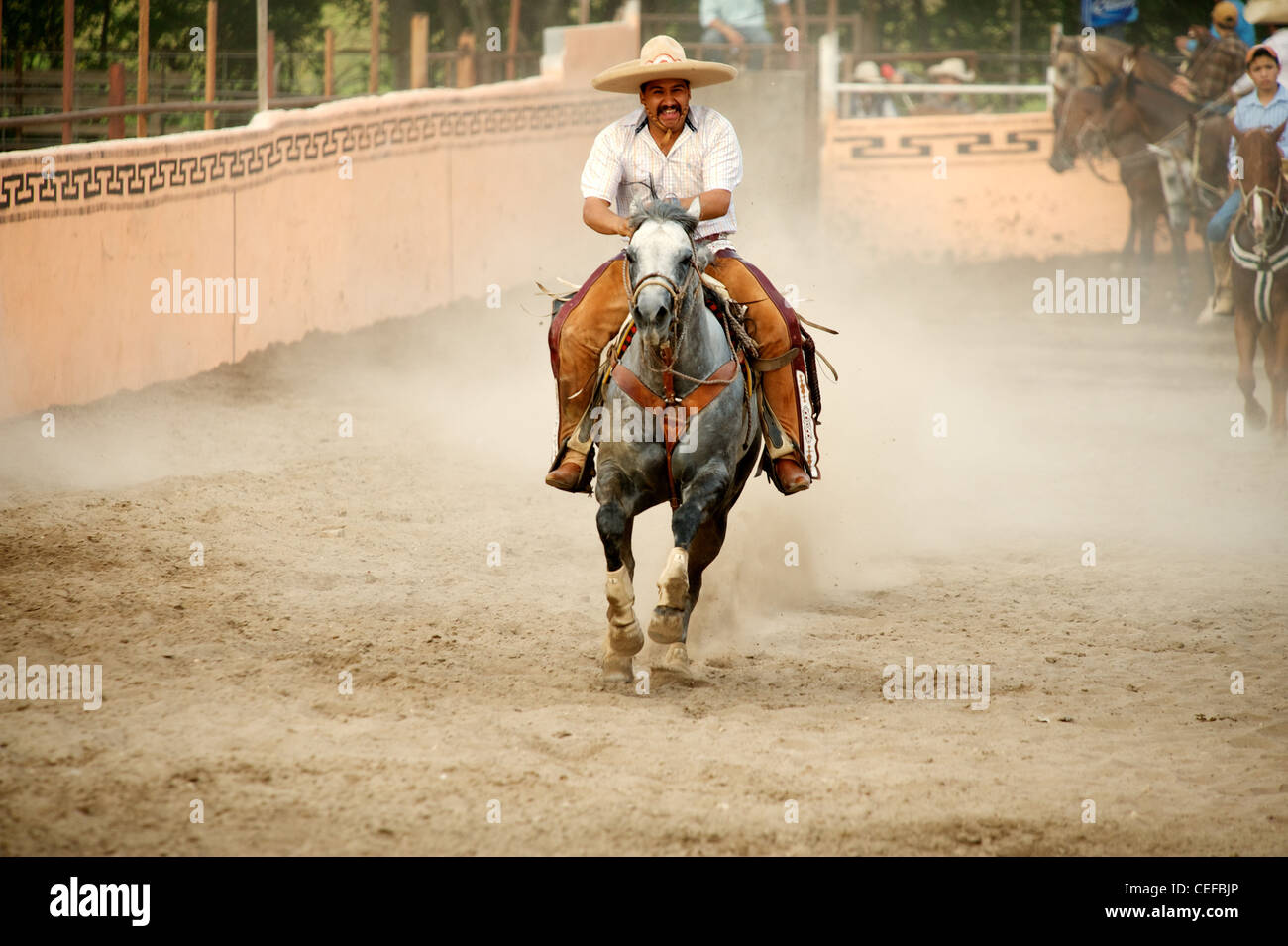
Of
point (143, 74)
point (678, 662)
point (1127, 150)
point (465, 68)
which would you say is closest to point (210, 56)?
point (143, 74)

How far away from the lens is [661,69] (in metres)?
Result: 6.54

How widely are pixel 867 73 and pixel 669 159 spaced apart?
1714cm

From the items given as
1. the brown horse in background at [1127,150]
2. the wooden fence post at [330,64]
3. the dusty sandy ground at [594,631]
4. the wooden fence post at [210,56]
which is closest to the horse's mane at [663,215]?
the dusty sandy ground at [594,631]

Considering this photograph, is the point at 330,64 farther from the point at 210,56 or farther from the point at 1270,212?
the point at 1270,212

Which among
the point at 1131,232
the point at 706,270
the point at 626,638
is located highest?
the point at 1131,232

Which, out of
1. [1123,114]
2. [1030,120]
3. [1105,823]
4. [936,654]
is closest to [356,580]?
[936,654]

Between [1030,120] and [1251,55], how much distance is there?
9377 mm

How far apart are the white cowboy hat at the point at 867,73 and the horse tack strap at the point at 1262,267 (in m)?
11.3

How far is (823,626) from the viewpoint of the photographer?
790 cm

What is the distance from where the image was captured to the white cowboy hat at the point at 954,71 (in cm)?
2295

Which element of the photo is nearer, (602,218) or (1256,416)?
(602,218)

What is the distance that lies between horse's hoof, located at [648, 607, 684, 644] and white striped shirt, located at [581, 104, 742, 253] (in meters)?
1.83

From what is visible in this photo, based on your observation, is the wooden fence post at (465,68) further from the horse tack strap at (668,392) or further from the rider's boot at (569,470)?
the horse tack strap at (668,392)

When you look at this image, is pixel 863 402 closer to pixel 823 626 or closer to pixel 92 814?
pixel 823 626
